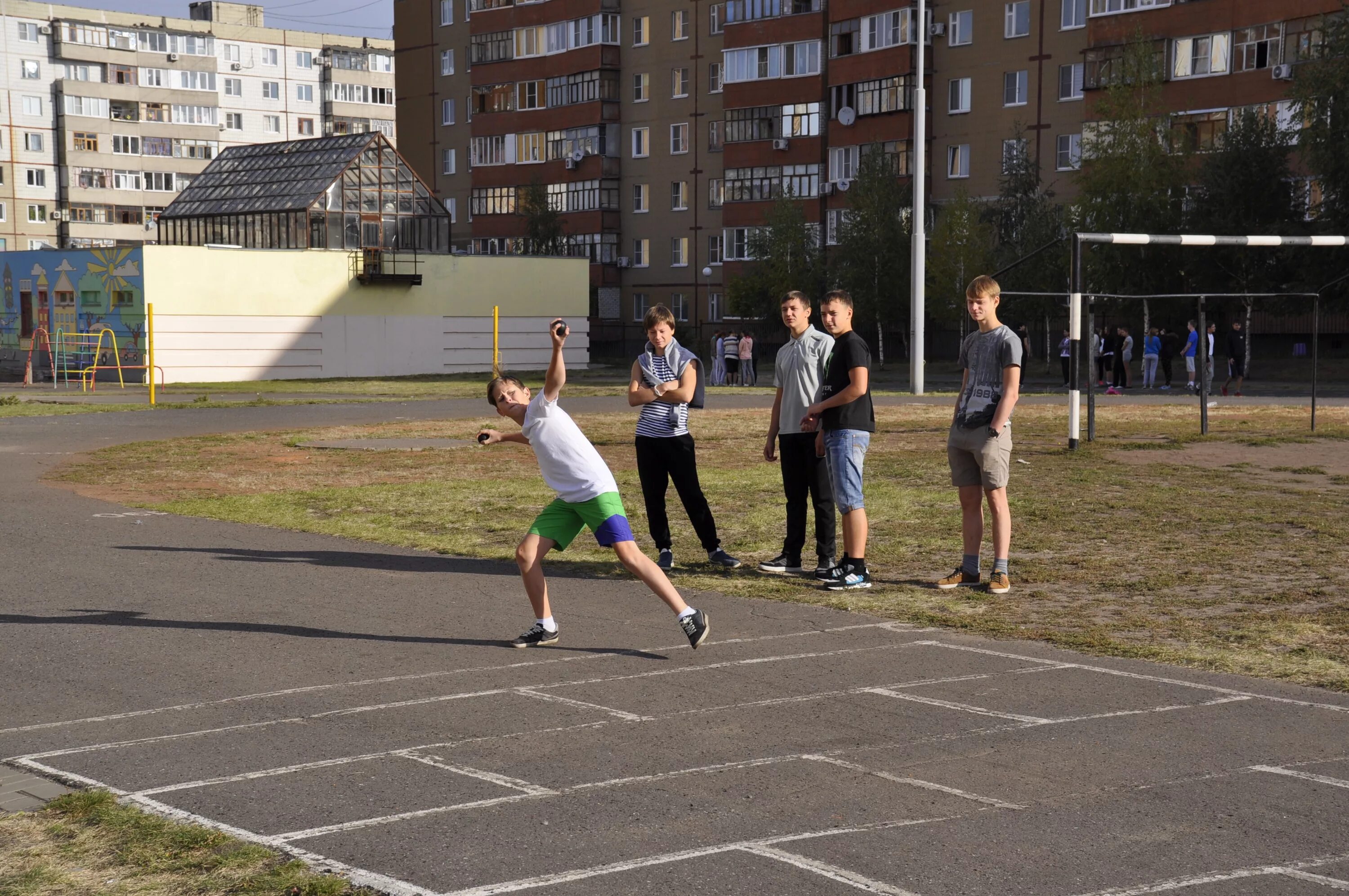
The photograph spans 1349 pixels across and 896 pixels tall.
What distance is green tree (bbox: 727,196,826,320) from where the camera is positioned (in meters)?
62.5

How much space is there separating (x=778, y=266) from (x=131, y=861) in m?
58.7

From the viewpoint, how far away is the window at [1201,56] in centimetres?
5319

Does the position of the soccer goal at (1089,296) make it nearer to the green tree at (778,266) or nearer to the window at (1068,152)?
the window at (1068,152)

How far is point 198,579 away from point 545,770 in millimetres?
5487

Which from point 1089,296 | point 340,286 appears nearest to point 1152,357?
point 1089,296

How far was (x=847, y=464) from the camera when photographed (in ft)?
32.6

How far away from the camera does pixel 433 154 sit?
289 feet

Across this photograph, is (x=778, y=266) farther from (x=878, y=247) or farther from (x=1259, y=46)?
(x=1259, y=46)

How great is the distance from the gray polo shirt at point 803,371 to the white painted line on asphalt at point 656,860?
543 centimetres

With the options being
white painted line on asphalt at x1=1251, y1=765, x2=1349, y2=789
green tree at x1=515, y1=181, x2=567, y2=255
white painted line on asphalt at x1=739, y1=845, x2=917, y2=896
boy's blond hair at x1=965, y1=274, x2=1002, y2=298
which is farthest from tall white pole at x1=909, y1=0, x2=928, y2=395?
green tree at x1=515, y1=181, x2=567, y2=255

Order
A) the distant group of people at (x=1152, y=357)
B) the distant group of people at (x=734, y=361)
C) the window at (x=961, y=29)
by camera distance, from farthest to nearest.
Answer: the window at (x=961, y=29)
the distant group of people at (x=734, y=361)
the distant group of people at (x=1152, y=357)

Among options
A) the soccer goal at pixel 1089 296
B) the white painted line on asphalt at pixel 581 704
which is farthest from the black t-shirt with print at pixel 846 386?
the soccer goal at pixel 1089 296

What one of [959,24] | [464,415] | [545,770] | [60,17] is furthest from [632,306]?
[545,770]

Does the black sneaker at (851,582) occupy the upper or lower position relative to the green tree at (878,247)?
lower
